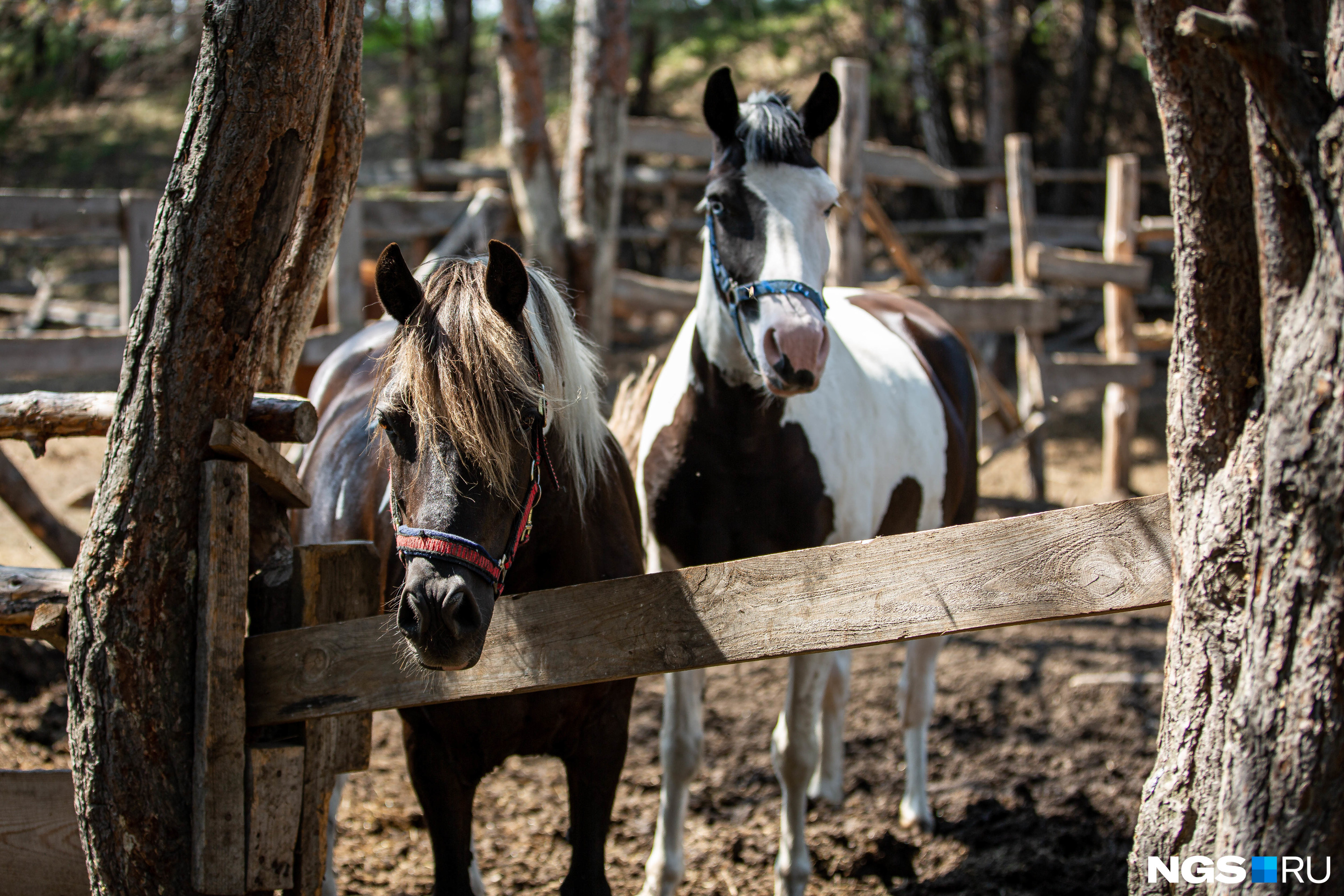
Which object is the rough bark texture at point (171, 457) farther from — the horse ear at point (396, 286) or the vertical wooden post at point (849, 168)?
the vertical wooden post at point (849, 168)

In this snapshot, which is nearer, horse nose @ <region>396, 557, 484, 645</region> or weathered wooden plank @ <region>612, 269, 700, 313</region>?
horse nose @ <region>396, 557, 484, 645</region>

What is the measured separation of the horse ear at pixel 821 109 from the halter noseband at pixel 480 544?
140 cm

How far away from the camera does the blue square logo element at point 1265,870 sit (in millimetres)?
1313

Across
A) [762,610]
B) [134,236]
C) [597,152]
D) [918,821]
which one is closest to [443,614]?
[762,610]

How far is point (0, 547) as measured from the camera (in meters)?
5.67

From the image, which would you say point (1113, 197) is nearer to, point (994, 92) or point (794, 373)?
point (994, 92)

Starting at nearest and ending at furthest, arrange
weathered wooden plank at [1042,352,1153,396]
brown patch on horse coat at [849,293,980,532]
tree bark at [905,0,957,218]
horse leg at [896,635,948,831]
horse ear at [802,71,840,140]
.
A: horse ear at [802,71,840,140] < horse leg at [896,635,948,831] < brown patch on horse coat at [849,293,980,532] < weathered wooden plank at [1042,352,1153,396] < tree bark at [905,0,957,218]

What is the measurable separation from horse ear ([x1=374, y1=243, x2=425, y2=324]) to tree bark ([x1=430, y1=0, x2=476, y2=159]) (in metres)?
12.7

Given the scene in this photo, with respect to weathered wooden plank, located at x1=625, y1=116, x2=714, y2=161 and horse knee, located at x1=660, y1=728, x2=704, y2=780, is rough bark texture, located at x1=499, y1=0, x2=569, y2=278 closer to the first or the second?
weathered wooden plank, located at x1=625, y1=116, x2=714, y2=161

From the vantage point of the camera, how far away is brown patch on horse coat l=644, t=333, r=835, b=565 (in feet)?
9.04

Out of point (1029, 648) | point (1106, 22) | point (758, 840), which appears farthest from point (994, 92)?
point (758, 840)

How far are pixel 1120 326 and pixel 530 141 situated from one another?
4.81 m

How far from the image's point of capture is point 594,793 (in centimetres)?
223

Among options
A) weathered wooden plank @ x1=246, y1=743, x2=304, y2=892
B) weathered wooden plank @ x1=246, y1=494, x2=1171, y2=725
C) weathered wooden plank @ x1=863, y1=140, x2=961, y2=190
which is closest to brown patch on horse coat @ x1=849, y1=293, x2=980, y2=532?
weathered wooden plank @ x1=246, y1=494, x2=1171, y2=725
